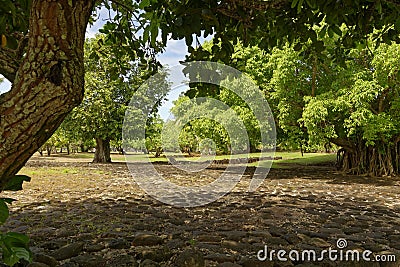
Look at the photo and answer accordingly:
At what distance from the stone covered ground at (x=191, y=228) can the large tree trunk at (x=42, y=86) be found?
68.7 inches

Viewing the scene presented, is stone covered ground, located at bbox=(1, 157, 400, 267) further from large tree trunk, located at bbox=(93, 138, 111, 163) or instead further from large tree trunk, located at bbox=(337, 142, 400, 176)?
large tree trunk, located at bbox=(93, 138, 111, 163)

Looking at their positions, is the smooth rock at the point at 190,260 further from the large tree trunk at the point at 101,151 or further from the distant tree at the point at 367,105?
the large tree trunk at the point at 101,151

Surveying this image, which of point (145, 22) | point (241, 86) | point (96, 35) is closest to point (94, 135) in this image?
point (96, 35)

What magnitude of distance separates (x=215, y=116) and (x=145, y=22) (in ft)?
37.4

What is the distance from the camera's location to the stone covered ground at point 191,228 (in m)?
3.17

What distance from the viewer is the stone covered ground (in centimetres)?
317

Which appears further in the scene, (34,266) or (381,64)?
(381,64)

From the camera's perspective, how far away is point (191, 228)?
4375 mm

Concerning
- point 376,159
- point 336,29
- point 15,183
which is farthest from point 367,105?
point 15,183

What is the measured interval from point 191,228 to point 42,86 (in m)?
3.27

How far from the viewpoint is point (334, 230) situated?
4305 millimetres

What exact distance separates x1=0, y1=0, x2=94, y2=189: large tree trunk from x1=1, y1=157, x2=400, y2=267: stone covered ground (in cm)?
175

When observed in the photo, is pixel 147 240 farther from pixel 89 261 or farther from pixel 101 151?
pixel 101 151

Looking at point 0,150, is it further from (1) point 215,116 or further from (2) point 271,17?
(1) point 215,116
